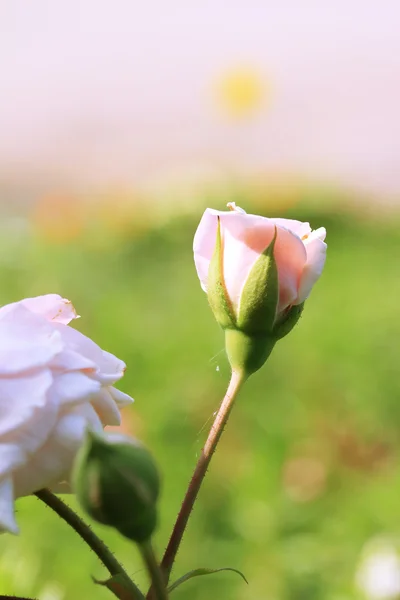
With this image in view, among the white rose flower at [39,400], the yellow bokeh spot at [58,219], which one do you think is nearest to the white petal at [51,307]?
the white rose flower at [39,400]

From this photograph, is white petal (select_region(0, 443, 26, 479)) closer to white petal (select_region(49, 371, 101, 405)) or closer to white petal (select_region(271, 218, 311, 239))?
white petal (select_region(49, 371, 101, 405))

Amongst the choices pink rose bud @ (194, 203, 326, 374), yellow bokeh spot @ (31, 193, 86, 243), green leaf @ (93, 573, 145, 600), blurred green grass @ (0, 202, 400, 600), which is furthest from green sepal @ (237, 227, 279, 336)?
yellow bokeh spot @ (31, 193, 86, 243)

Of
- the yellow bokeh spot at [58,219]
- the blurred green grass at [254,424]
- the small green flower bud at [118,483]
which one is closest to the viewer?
the small green flower bud at [118,483]

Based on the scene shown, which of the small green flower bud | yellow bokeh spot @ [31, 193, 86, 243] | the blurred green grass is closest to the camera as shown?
the small green flower bud

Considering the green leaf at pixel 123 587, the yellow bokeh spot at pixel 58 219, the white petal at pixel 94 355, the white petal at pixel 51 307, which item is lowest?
the yellow bokeh spot at pixel 58 219

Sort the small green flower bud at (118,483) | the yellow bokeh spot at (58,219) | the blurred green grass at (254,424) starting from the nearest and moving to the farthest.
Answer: the small green flower bud at (118,483), the blurred green grass at (254,424), the yellow bokeh spot at (58,219)

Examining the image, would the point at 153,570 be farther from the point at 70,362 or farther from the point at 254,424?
the point at 254,424

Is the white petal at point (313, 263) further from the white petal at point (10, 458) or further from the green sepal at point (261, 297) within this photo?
the white petal at point (10, 458)
